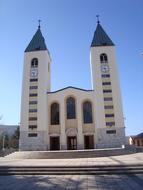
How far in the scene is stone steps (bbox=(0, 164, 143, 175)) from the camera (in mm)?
11078

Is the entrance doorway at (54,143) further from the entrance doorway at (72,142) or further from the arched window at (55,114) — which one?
the arched window at (55,114)

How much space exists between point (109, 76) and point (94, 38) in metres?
8.60

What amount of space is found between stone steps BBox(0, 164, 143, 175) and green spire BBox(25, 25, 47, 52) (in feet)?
103

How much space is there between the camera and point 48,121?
37.2 meters

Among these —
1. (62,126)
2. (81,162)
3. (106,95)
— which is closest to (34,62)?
(62,126)

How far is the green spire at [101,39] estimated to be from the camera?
133 ft

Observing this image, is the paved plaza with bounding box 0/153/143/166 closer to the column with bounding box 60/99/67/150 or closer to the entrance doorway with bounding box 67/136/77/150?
the column with bounding box 60/99/67/150

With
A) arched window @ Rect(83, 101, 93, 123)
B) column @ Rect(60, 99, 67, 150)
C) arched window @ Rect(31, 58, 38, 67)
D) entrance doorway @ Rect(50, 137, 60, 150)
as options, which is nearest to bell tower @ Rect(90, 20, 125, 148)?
arched window @ Rect(83, 101, 93, 123)

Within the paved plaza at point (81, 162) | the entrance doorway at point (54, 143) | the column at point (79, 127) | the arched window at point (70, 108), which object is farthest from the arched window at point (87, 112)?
the paved plaza at point (81, 162)

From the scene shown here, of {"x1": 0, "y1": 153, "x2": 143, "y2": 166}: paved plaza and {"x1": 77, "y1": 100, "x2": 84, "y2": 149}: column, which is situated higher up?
{"x1": 77, "y1": 100, "x2": 84, "y2": 149}: column

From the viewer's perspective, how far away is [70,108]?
37.6 m

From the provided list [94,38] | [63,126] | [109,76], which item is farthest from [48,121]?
[94,38]

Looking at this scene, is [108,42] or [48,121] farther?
[108,42]

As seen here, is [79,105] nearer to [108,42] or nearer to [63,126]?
[63,126]
